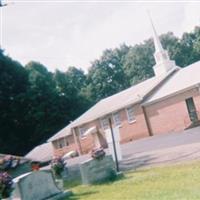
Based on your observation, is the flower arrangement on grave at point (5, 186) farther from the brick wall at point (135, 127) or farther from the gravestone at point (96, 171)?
the brick wall at point (135, 127)

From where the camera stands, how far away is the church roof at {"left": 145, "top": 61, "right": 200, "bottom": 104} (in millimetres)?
32125

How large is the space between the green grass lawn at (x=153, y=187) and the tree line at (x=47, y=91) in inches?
1450

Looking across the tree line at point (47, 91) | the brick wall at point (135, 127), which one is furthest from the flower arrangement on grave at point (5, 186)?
the tree line at point (47, 91)

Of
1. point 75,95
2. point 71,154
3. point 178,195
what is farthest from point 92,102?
point 178,195

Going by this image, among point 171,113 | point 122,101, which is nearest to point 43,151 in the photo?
point 122,101

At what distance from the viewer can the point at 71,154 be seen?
1706 inches

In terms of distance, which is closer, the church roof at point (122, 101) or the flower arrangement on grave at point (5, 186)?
the flower arrangement on grave at point (5, 186)

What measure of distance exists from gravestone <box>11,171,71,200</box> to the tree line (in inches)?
1400

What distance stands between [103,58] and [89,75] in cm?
522

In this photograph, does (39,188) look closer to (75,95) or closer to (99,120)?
(99,120)

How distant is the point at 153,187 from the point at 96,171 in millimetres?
4662

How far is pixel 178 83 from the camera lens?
34594 mm

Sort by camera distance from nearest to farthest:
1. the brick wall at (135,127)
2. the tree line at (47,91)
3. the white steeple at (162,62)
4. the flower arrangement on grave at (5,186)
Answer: the flower arrangement on grave at (5,186) < the brick wall at (135,127) < the white steeple at (162,62) < the tree line at (47,91)

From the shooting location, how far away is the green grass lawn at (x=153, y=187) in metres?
10.0
